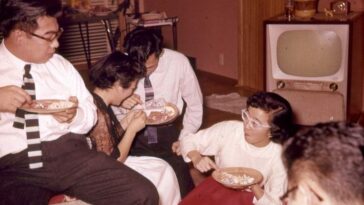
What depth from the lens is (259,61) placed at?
559cm

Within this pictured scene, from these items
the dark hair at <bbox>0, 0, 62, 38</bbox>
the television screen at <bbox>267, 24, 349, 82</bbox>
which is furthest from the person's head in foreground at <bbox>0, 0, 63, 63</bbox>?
the television screen at <bbox>267, 24, 349, 82</bbox>

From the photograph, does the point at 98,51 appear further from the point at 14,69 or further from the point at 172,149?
the point at 14,69

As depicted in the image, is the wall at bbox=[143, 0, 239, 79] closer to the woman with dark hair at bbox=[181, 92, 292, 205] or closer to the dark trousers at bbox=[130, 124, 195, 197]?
the dark trousers at bbox=[130, 124, 195, 197]

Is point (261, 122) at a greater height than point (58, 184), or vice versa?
point (261, 122)

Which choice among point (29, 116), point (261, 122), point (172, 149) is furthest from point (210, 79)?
point (29, 116)

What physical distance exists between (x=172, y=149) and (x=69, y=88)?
90 cm

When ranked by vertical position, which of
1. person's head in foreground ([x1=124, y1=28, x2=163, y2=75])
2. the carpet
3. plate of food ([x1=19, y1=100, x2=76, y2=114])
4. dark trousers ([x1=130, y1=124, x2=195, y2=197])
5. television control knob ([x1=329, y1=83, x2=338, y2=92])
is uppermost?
person's head in foreground ([x1=124, y1=28, x2=163, y2=75])

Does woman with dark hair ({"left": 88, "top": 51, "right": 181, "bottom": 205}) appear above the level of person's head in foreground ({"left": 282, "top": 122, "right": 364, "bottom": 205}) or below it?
below

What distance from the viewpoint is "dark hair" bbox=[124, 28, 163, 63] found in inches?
114

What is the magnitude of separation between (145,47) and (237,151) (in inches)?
30.9

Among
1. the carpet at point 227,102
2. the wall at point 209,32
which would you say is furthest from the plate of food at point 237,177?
the wall at point 209,32

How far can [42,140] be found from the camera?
2.19m

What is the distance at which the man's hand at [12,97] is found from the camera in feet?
6.63

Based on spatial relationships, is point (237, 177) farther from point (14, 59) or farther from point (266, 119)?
point (14, 59)
